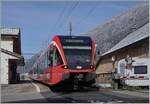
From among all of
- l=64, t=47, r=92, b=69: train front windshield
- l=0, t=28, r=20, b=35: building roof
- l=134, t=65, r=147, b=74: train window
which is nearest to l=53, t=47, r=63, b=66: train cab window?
l=64, t=47, r=92, b=69: train front windshield

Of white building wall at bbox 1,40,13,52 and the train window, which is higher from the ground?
white building wall at bbox 1,40,13,52

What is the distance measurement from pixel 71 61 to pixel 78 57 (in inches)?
25.0

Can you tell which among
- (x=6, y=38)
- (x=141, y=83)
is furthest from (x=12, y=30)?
(x=141, y=83)

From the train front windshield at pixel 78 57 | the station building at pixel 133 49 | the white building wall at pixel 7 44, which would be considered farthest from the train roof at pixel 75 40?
the white building wall at pixel 7 44

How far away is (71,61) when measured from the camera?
2631cm

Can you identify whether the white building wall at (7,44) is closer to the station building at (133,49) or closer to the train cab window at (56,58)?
the station building at (133,49)

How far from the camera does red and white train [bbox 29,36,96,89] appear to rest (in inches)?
1031

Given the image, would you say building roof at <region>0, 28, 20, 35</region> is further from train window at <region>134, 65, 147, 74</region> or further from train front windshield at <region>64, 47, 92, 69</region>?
train front windshield at <region>64, 47, 92, 69</region>

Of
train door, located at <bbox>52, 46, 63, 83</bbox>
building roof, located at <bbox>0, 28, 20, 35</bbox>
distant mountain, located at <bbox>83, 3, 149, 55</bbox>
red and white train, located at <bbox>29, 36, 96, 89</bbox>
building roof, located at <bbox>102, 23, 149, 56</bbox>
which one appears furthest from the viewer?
distant mountain, located at <bbox>83, 3, 149, 55</bbox>

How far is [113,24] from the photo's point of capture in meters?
105

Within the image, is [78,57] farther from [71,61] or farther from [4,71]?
[4,71]

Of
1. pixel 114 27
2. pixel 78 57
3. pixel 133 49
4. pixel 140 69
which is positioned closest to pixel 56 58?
pixel 78 57

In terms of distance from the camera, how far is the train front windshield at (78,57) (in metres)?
26.3

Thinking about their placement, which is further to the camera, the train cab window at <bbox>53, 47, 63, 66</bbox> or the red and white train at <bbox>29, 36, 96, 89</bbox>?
the train cab window at <bbox>53, 47, 63, 66</bbox>
